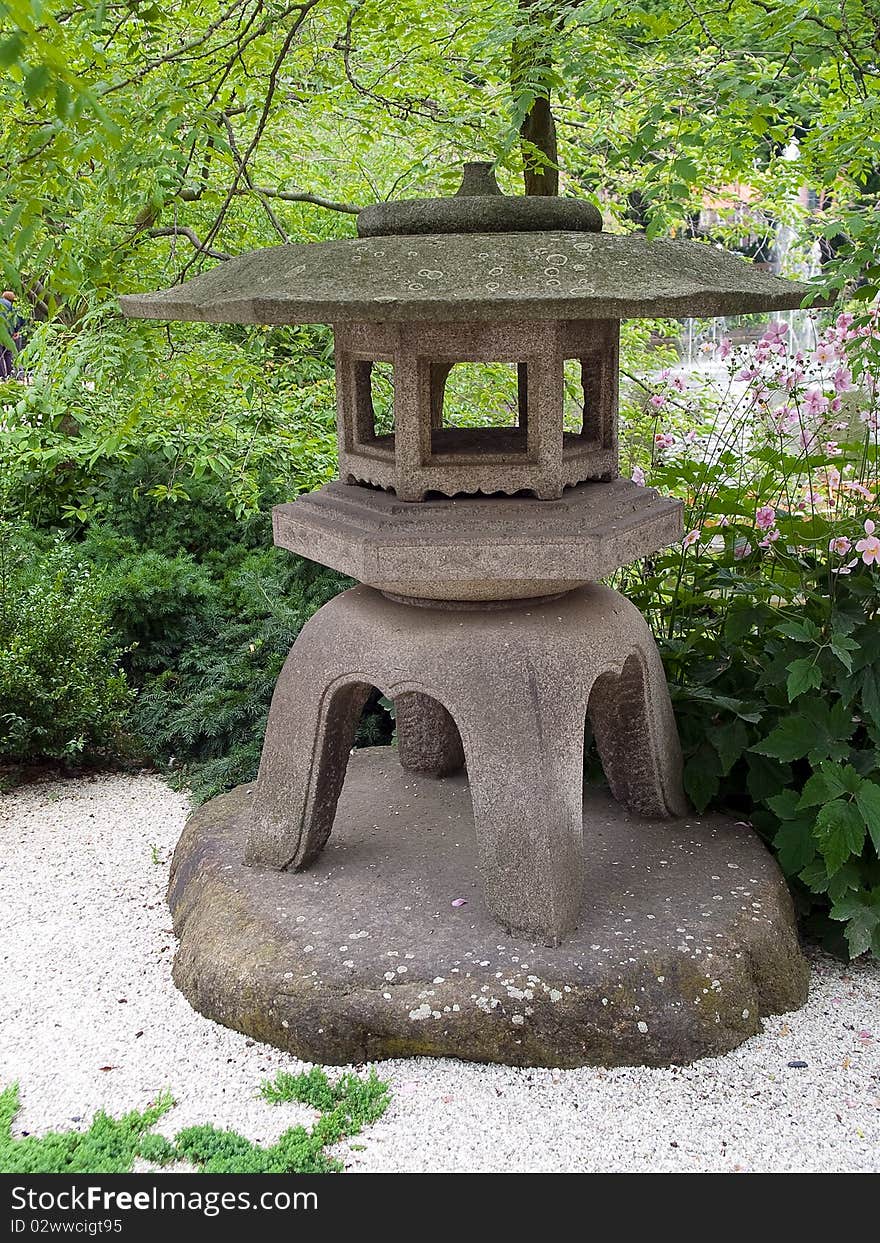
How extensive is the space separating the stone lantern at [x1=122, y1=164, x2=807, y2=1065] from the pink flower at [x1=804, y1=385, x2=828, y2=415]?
2.03 ft

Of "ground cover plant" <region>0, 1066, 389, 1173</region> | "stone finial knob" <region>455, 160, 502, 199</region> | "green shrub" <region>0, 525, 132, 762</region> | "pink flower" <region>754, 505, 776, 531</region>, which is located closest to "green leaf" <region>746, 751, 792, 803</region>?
"pink flower" <region>754, 505, 776, 531</region>

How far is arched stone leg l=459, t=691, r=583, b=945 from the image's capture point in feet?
10.5

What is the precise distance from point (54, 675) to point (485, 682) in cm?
286

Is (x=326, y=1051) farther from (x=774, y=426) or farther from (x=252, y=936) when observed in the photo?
(x=774, y=426)

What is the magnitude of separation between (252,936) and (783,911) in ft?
5.61

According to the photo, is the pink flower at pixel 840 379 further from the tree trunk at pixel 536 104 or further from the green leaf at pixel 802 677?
the tree trunk at pixel 536 104

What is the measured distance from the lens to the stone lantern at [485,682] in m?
2.92

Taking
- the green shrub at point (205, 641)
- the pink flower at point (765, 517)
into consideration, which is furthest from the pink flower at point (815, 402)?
the green shrub at point (205, 641)

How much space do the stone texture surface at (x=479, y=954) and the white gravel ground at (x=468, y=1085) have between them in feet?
0.27

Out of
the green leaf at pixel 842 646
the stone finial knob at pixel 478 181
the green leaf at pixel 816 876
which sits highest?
the stone finial knob at pixel 478 181

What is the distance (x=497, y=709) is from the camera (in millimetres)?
3203

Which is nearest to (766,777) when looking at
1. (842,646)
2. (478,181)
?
(842,646)

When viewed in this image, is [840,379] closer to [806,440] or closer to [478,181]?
[806,440]

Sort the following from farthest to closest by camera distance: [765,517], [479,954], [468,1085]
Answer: [765,517], [479,954], [468,1085]
